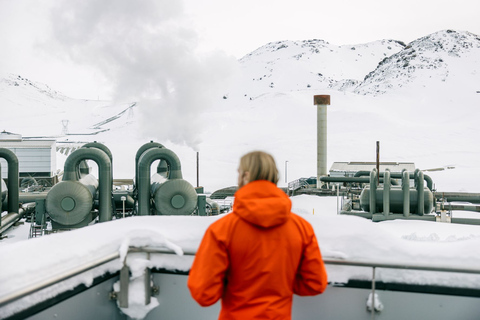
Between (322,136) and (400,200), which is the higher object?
(322,136)

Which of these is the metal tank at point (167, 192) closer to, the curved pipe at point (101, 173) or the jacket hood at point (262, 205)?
the curved pipe at point (101, 173)

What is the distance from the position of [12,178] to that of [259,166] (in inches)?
747

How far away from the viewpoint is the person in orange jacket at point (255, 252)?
2.55 metres

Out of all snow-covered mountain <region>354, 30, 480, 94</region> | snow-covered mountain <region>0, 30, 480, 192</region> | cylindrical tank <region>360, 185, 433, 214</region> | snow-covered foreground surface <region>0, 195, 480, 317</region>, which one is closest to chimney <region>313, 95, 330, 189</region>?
snow-covered mountain <region>0, 30, 480, 192</region>

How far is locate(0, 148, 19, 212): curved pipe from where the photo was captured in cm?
1877

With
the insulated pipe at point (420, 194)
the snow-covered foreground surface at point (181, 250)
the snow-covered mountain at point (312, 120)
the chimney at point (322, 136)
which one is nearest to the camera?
the snow-covered foreground surface at point (181, 250)

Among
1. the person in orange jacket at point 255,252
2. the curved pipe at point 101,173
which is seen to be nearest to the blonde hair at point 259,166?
the person in orange jacket at point 255,252

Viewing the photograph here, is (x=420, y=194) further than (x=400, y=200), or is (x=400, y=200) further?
(x=400, y=200)

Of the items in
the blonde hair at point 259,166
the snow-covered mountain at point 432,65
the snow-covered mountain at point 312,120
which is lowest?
the blonde hair at point 259,166

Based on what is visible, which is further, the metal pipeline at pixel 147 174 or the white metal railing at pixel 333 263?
the metal pipeline at pixel 147 174

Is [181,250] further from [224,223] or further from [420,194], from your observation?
[420,194]

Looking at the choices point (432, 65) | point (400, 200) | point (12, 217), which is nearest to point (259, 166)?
point (12, 217)

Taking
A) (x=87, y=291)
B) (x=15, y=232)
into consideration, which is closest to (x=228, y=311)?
(x=87, y=291)

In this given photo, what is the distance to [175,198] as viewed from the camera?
17.5 m
